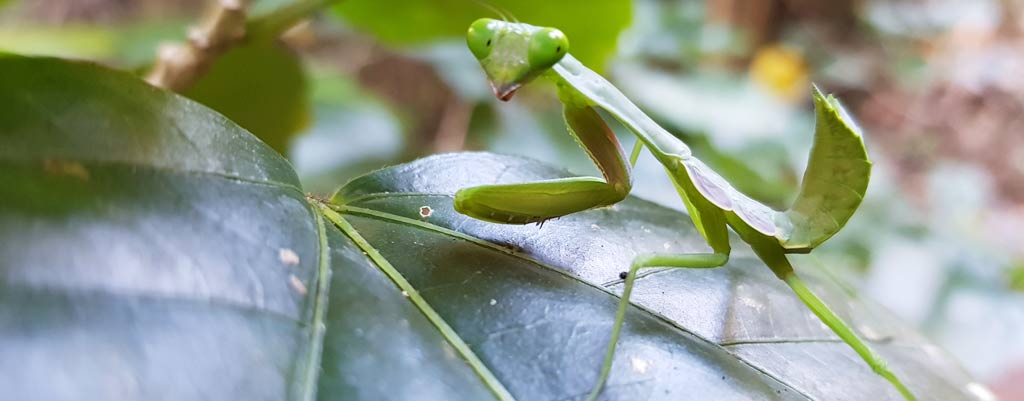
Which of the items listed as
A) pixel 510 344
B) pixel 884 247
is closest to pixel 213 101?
pixel 510 344

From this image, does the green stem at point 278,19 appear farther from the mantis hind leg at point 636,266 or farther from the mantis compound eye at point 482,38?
the mantis hind leg at point 636,266

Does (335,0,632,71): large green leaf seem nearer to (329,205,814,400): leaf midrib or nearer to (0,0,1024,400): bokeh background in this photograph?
(0,0,1024,400): bokeh background

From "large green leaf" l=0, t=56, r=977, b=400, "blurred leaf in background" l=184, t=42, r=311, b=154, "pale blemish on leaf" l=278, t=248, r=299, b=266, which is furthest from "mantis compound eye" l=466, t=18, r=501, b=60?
"blurred leaf in background" l=184, t=42, r=311, b=154

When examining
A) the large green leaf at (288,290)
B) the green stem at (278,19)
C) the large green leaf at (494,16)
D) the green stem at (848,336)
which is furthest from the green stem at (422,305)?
the large green leaf at (494,16)

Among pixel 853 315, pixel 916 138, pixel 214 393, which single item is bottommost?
pixel 916 138

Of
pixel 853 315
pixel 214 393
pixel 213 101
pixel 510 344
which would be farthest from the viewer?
pixel 213 101

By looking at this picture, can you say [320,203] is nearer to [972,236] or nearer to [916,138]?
[972,236]
